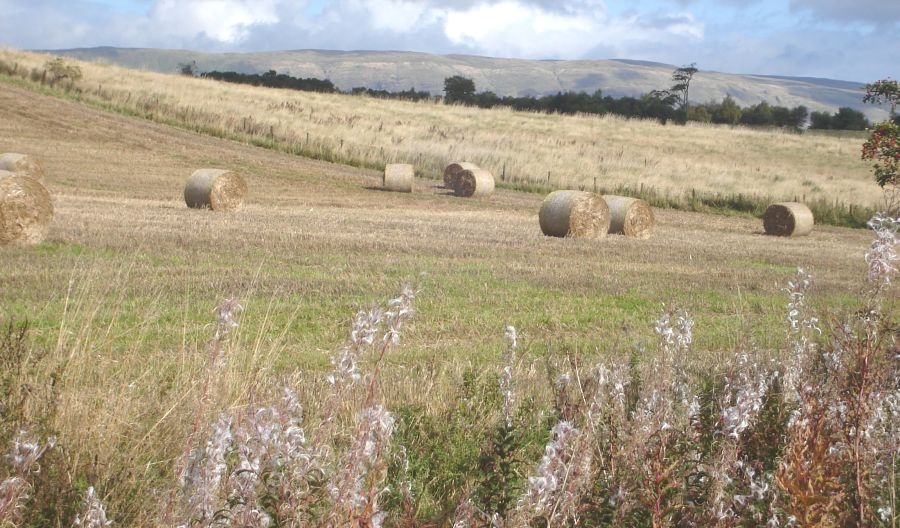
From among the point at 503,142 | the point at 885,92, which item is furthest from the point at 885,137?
the point at 503,142

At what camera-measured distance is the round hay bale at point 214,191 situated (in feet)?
77.7

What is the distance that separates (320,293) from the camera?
11.9 metres

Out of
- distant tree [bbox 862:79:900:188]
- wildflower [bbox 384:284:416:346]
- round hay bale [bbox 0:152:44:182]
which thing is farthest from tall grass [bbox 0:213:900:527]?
round hay bale [bbox 0:152:44:182]

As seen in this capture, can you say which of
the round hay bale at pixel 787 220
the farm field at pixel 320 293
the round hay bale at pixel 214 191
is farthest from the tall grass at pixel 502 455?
the round hay bale at pixel 787 220

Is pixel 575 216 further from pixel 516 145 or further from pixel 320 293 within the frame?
pixel 516 145

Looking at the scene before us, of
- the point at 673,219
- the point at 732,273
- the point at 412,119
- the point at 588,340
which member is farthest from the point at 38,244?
the point at 412,119

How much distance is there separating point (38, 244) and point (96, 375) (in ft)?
33.6

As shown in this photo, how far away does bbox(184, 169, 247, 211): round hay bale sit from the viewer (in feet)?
77.7

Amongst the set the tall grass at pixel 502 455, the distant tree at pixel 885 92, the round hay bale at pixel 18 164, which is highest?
the distant tree at pixel 885 92

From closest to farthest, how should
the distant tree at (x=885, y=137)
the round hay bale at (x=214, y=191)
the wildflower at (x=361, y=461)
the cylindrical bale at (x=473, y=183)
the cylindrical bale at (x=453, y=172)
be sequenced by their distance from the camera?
the wildflower at (x=361, y=461) → the distant tree at (x=885, y=137) → the round hay bale at (x=214, y=191) → the cylindrical bale at (x=473, y=183) → the cylindrical bale at (x=453, y=172)

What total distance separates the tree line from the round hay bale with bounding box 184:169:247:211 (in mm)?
47164

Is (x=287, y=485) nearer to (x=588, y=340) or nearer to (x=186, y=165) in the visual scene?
(x=588, y=340)

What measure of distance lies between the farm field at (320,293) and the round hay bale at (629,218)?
908 mm

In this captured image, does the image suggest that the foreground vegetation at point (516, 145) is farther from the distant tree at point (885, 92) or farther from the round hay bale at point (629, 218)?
the distant tree at point (885, 92)
